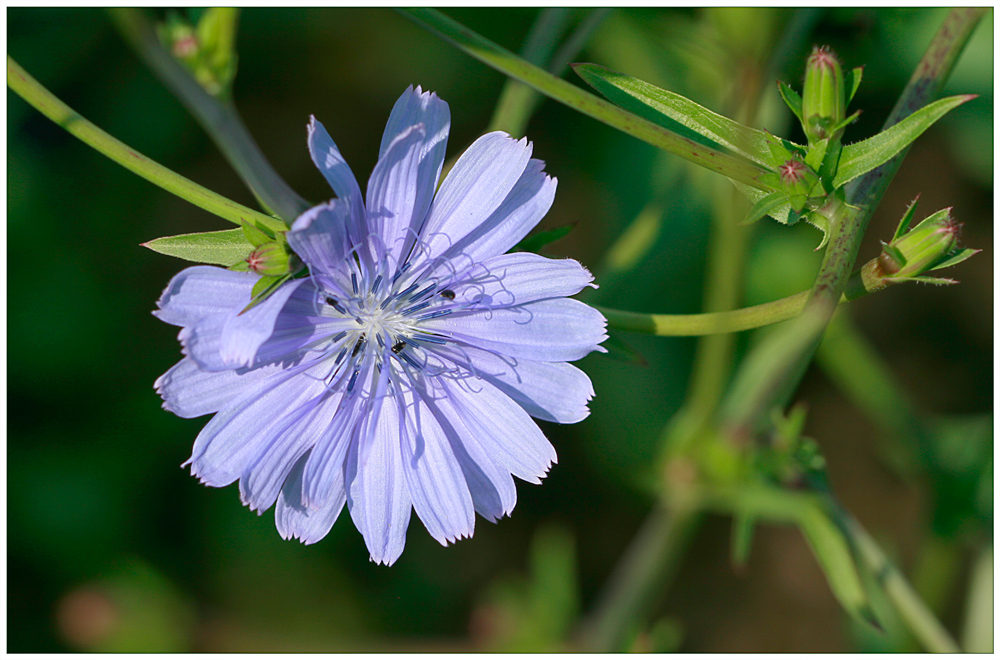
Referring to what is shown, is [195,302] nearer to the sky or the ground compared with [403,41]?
nearer to the ground

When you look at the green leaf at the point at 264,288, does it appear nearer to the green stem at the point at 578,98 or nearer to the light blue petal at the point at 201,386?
the light blue petal at the point at 201,386

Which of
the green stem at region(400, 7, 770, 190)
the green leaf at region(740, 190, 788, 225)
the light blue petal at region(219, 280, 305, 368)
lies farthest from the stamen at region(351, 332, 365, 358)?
the green leaf at region(740, 190, 788, 225)

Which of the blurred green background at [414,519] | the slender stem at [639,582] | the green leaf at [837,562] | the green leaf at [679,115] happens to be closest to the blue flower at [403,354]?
the green leaf at [679,115]

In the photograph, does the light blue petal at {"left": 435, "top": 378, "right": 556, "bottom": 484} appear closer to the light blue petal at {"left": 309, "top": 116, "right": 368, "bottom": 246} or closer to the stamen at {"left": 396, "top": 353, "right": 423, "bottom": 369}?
the stamen at {"left": 396, "top": 353, "right": 423, "bottom": 369}

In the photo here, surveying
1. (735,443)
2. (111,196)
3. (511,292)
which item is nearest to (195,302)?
(511,292)

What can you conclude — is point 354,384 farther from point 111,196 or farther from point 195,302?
point 111,196

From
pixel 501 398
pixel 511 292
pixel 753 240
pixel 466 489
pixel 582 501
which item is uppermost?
pixel 753 240
